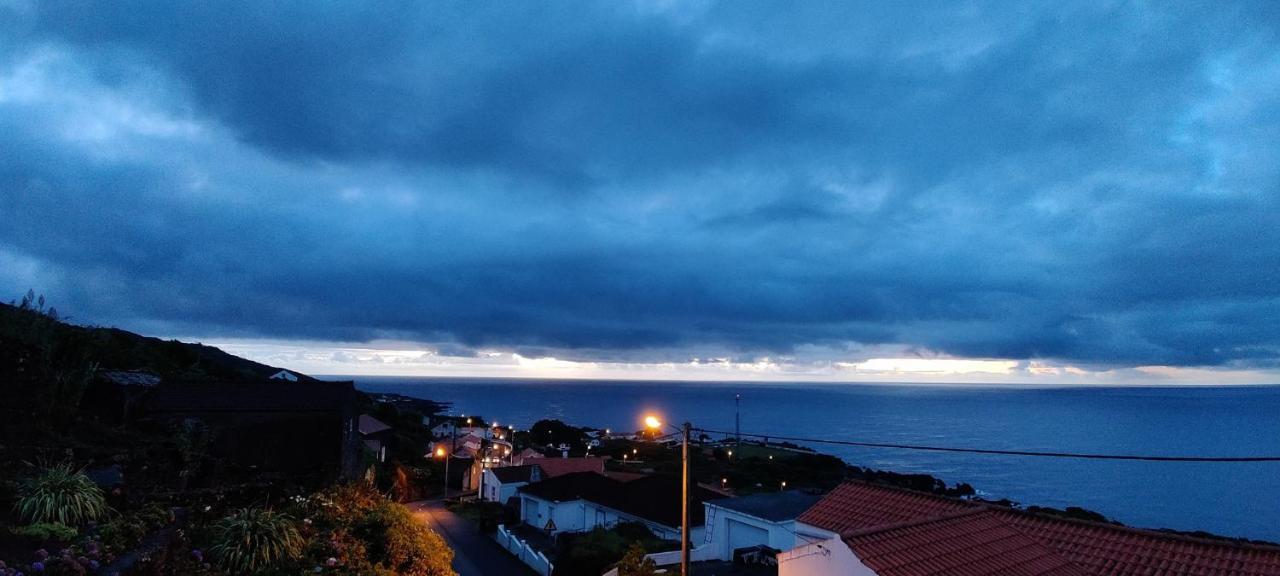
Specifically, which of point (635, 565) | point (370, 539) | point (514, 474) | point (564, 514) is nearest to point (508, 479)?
point (514, 474)

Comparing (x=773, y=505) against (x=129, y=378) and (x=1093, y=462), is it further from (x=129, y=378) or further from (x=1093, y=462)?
(x=1093, y=462)

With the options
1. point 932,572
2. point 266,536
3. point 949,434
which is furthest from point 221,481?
point 949,434

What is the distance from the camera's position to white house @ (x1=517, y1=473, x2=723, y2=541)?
3391 cm

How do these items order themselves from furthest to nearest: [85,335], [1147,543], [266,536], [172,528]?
[85,335] → [1147,543] → [172,528] → [266,536]

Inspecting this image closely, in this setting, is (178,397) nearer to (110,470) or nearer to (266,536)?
(110,470)

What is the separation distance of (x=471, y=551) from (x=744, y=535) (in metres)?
14.1

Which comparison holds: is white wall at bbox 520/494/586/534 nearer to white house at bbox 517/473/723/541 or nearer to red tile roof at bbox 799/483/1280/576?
white house at bbox 517/473/723/541

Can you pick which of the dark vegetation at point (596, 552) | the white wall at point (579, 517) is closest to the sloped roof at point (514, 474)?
the white wall at point (579, 517)

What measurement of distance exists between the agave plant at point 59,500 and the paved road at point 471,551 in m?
12.7

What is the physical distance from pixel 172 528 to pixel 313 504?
390 centimetres

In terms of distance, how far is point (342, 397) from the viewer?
34.8 meters

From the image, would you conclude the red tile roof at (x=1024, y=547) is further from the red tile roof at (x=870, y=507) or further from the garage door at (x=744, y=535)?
the garage door at (x=744, y=535)

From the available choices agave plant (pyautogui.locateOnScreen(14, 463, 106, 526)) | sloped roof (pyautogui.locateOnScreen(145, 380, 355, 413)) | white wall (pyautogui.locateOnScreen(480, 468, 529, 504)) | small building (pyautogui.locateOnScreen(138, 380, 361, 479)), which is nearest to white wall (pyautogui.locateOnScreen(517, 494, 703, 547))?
white wall (pyautogui.locateOnScreen(480, 468, 529, 504))

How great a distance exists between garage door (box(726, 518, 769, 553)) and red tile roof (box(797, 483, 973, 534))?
5559mm
